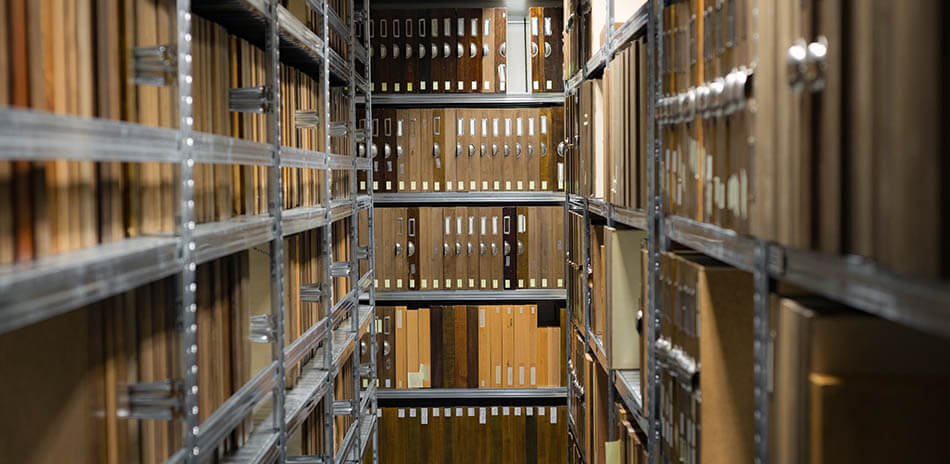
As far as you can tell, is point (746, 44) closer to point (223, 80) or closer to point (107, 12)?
point (107, 12)

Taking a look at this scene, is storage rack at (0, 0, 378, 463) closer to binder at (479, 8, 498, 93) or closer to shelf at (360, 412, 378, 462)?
shelf at (360, 412, 378, 462)

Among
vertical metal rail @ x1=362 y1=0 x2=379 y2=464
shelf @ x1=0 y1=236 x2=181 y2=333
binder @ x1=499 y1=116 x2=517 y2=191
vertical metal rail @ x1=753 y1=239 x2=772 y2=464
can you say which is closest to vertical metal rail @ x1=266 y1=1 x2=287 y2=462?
shelf @ x1=0 y1=236 x2=181 y2=333

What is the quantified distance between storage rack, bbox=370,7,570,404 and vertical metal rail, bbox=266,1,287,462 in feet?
6.83

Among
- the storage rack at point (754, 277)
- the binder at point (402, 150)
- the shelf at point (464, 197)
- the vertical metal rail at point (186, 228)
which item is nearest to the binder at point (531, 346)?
the shelf at point (464, 197)

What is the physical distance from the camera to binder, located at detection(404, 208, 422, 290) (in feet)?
13.0

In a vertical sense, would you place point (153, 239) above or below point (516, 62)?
below

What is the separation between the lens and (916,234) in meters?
0.67

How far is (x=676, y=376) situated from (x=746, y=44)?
613 millimetres

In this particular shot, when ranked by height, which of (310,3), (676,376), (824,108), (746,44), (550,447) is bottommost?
(550,447)

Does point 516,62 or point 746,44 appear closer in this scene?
point 746,44

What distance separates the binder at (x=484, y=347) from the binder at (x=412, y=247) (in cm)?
34

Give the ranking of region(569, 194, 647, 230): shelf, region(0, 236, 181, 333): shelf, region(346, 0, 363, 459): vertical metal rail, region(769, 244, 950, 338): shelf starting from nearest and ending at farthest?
region(769, 244, 950, 338): shelf, region(0, 236, 181, 333): shelf, region(569, 194, 647, 230): shelf, region(346, 0, 363, 459): vertical metal rail

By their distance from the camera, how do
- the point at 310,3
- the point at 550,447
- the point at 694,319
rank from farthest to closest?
the point at 550,447 → the point at 310,3 → the point at 694,319

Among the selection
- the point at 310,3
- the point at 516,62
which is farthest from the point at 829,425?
the point at 516,62
